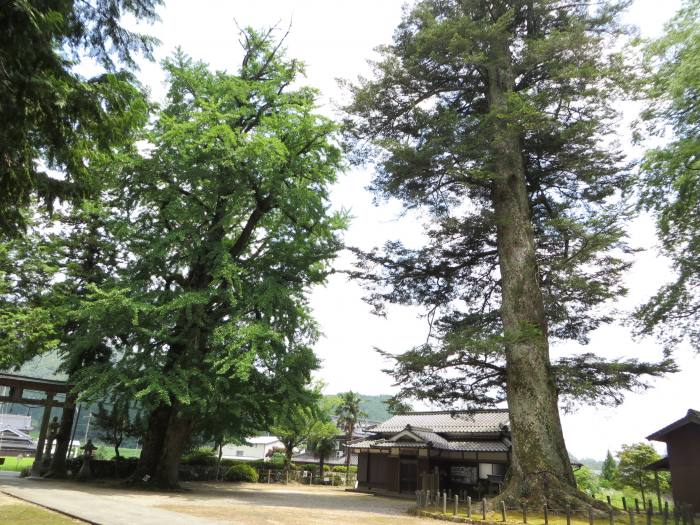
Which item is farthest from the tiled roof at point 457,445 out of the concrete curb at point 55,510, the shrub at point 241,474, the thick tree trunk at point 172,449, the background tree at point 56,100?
the background tree at point 56,100

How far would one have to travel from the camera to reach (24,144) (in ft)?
15.9

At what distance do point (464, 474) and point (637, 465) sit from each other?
14541 mm

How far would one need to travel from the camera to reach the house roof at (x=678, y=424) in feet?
45.2

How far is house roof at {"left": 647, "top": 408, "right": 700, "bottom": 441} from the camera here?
13791 mm

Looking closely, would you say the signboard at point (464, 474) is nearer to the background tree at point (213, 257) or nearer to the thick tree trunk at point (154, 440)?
the background tree at point (213, 257)

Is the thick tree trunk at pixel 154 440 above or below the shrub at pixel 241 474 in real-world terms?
above

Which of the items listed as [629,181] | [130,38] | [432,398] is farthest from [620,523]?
[130,38]

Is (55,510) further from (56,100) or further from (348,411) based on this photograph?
(348,411)

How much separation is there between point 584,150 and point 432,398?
30.1ft

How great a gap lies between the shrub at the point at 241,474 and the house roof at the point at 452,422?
8.18 meters

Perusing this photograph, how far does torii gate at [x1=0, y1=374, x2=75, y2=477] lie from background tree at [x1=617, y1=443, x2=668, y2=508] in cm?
3174

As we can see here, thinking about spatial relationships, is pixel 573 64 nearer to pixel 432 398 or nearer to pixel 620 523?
pixel 432 398

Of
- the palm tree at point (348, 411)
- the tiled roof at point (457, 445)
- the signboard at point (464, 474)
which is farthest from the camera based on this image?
the palm tree at point (348, 411)

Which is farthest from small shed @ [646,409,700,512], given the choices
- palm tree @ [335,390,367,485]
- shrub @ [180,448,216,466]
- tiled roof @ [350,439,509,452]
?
palm tree @ [335,390,367,485]
